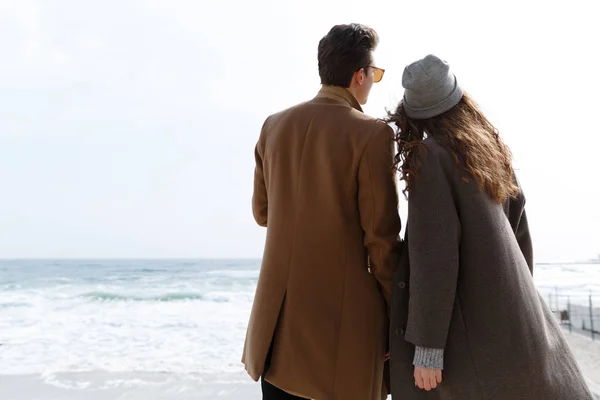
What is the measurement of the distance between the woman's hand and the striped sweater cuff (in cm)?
1

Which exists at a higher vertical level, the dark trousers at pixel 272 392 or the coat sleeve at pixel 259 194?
the coat sleeve at pixel 259 194

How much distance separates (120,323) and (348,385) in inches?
431

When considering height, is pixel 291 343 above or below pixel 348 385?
above

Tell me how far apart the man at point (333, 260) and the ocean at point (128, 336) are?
10.7ft

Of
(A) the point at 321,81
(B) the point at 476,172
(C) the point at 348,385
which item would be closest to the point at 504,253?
(B) the point at 476,172

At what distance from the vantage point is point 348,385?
1.73 metres

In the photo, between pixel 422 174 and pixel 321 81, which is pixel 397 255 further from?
pixel 321 81

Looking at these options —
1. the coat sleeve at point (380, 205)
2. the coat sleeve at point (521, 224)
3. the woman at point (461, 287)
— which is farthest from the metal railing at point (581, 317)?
the coat sleeve at point (380, 205)

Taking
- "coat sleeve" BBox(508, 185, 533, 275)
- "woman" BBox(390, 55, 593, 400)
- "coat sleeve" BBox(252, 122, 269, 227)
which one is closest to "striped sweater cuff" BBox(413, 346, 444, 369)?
"woman" BBox(390, 55, 593, 400)

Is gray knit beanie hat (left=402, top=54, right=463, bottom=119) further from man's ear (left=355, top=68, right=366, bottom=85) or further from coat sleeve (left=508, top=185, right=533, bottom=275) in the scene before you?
coat sleeve (left=508, top=185, right=533, bottom=275)

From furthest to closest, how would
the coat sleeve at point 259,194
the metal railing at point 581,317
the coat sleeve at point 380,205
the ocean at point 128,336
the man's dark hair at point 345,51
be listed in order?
the metal railing at point 581,317
the ocean at point 128,336
the coat sleeve at point 259,194
the man's dark hair at point 345,51
the coat sleeve at point 380,205

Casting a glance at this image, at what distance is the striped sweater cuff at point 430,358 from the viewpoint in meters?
1.57

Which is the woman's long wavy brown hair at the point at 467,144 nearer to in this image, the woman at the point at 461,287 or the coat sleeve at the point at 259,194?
the woman at the point at 461,287

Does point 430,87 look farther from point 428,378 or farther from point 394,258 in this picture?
point 428,378
